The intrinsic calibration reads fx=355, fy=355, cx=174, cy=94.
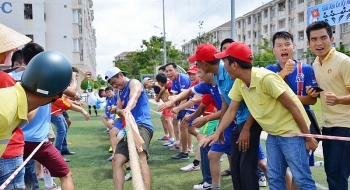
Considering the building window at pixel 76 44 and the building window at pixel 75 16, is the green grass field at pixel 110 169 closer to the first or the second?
the building window at pixel 76 44

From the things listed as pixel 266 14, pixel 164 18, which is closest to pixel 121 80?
pixel 164 18

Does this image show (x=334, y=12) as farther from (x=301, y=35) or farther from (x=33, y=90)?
(x=301, y=35)

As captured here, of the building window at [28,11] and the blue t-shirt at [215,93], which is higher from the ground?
the building window at [28,11]

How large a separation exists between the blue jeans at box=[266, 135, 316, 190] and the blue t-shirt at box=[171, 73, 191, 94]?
4.69m

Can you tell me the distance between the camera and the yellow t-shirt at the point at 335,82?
11.1 ft

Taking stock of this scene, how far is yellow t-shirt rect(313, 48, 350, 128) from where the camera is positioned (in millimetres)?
3369

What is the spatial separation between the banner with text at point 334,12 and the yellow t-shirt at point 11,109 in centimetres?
677

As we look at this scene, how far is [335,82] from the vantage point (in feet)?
11.3

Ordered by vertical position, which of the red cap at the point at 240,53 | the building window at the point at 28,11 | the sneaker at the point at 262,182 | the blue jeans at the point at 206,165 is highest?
the building window at the point at 28,11

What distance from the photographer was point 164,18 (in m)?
31.4

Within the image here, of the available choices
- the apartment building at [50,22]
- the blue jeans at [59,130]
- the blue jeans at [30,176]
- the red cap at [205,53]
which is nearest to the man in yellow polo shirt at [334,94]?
the red cap at [205,53]

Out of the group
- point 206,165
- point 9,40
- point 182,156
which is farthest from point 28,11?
point 9,40

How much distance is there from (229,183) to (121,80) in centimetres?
230

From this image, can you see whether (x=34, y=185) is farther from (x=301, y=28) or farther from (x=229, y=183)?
(x=301, y=28)
